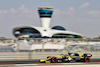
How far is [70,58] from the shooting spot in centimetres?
1587

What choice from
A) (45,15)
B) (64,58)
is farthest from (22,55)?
(45,15)

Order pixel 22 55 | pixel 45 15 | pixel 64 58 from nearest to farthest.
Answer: pixel 64 58, pixel 22 55, pixel 45 15

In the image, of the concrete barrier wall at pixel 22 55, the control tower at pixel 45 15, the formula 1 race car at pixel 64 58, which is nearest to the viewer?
the formula 1 race car at pixel 64 58

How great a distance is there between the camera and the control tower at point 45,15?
128 meters

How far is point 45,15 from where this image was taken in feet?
422

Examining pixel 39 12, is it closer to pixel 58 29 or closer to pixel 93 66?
pixel 58 29

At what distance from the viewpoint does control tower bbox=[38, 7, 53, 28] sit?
5025 inches

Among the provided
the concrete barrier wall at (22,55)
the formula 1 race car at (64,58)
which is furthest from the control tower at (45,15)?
the formula 1 race car at (64,58)

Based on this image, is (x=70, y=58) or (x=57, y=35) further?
(x=57, y=35)

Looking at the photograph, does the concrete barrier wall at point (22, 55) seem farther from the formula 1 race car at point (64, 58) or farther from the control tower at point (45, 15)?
the control tower at point (45, 15)

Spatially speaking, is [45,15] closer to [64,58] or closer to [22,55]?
[22,55]

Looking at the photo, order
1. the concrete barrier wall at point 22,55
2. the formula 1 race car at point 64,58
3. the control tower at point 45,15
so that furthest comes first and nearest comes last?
the control tower at point 45,15
the concrete barrier wall at point 22,55
the formula 1 race car at point 64,58

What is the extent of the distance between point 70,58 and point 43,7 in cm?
11258

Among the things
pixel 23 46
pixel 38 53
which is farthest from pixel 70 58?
pixel 23 46
